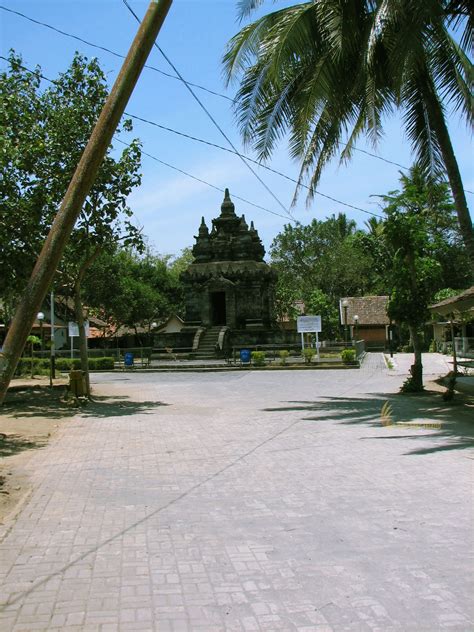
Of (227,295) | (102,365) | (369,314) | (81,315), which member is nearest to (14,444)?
(81,315)

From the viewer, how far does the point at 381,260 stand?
50719 mm

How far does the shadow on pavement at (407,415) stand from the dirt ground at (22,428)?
5.16m

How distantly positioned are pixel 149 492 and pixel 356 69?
10536 mm

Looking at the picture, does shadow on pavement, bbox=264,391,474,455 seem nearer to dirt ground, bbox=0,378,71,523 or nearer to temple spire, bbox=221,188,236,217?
dirt ground, bbox=0,378,71,523

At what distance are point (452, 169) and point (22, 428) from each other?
34.5 ft

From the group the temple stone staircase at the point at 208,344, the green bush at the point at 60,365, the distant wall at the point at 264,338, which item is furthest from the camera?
the distant wall at the point at 264,338

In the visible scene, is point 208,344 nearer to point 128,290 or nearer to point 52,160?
point 128,290

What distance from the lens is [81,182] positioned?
17.7 feet

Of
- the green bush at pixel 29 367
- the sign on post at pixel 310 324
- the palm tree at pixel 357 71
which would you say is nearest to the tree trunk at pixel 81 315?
the palm tree at pixel 357 71

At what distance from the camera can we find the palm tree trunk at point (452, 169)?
43.0 feet

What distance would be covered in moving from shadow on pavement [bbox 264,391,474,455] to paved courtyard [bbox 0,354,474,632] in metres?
0.10

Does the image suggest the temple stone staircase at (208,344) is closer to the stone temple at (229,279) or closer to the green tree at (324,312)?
the stone temple at (229,279)

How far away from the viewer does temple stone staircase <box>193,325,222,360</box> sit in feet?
122

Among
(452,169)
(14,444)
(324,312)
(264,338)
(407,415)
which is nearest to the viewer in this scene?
(14,444)
